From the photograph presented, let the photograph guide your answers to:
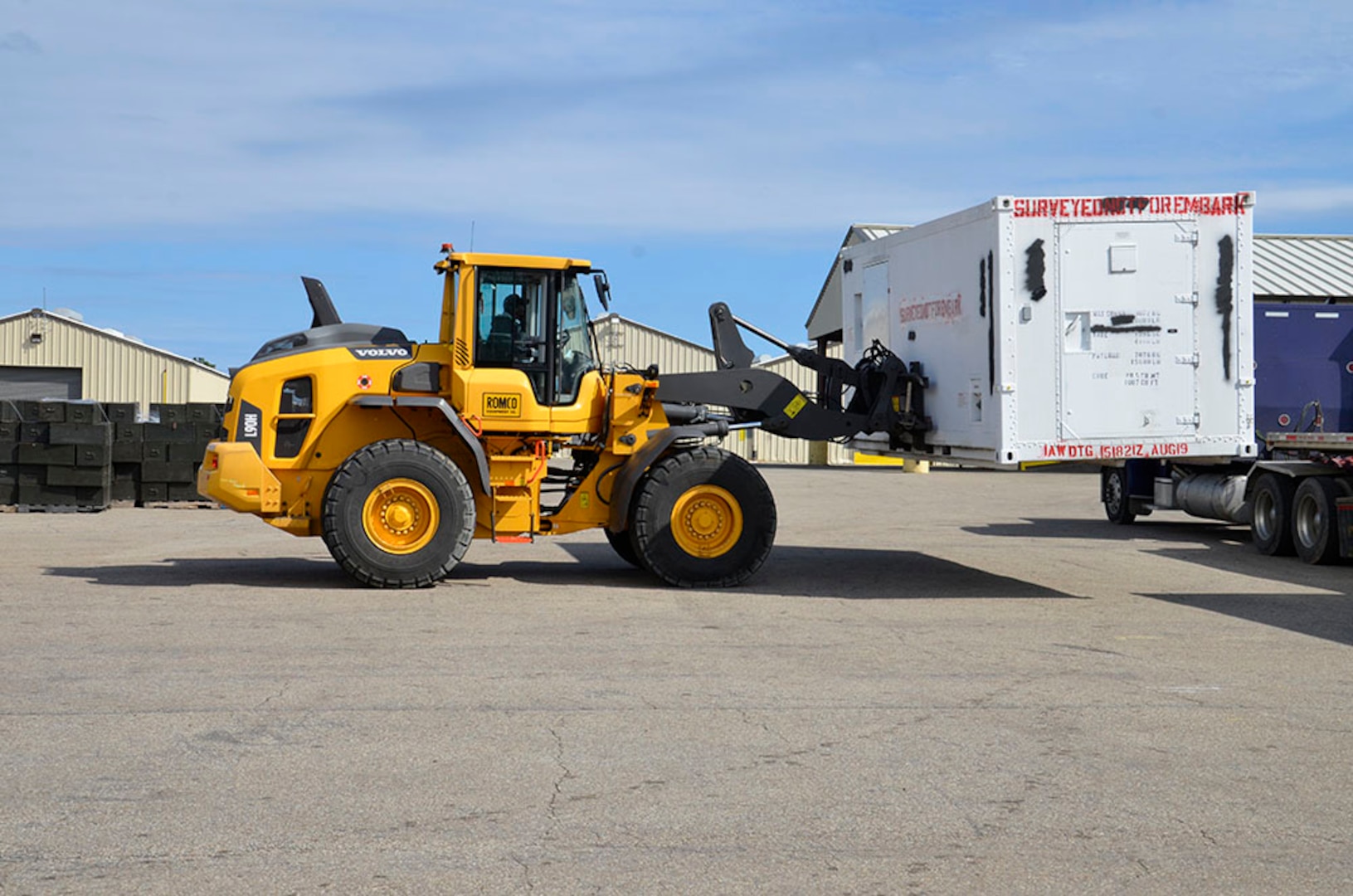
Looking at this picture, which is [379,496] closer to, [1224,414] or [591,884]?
[1224,414]

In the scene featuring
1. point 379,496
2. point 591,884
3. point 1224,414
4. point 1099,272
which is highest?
point 1099,272

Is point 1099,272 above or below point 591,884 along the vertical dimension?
above

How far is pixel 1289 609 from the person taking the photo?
42.0ft

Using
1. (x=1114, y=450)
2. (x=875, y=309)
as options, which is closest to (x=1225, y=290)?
(x=1114, y=450)

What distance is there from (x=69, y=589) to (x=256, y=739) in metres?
6.95

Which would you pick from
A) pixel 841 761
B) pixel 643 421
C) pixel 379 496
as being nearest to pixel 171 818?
pixel 841 761

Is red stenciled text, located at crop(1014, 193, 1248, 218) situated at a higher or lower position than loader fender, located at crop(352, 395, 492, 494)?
higher

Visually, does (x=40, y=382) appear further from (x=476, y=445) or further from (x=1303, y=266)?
(x=476, y=445)

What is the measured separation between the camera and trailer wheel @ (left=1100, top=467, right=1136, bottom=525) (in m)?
23.5

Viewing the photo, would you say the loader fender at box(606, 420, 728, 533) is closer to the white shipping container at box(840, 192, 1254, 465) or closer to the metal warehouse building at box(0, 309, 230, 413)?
the white shipping container at box(840, 192, 1254, 465)

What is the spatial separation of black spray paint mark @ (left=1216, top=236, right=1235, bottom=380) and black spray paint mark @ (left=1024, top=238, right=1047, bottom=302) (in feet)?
5.30

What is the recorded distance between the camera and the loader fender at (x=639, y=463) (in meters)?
13.8

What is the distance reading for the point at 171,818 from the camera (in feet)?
19.0

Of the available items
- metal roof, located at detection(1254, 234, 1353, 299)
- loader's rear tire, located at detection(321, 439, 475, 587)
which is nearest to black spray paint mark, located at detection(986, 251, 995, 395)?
loader's rear tire, located at detection(321, 439, 475, 587)
